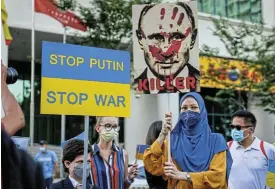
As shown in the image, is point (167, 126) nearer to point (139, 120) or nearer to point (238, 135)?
point (238, 135)

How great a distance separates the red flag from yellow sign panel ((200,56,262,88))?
4.99 metres

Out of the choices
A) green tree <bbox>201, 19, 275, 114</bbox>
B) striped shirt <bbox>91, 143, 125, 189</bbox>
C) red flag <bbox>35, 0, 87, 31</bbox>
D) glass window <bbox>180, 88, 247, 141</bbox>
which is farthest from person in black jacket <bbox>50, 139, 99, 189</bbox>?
glass window <bbox>180, 88, 247, 141</bbox>

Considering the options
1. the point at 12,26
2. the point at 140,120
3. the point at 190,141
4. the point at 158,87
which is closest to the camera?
the point at 190,141

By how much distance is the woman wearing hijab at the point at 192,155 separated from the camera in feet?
14.1

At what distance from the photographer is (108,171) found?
482 cm

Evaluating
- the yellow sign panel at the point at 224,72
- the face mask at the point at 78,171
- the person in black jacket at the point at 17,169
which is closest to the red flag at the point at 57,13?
the yellow sign panel at the point at 224,72

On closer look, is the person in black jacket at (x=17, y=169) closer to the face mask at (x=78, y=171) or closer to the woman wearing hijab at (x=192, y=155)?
the face mask at (x=78, y=171)

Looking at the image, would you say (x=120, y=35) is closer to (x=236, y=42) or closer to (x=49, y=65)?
(x=236, y=42)

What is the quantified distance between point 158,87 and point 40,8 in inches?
434

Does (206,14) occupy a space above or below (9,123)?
above

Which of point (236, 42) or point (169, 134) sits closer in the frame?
point (169, 134)

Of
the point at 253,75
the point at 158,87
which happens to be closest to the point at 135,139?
the point at 253,75

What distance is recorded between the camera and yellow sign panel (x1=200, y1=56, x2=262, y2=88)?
58.8 feet

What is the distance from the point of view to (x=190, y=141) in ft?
14.6
